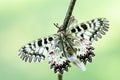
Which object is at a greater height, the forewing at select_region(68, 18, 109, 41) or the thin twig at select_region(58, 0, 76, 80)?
the forewing at select_region(68, 18, 109, 41)

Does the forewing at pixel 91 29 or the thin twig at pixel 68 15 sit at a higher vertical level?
the forewing at pixel 91 29

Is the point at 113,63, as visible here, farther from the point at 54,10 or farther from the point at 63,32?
the point at 63,32

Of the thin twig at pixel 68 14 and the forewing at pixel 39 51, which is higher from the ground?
the forewing at pixel 39 51

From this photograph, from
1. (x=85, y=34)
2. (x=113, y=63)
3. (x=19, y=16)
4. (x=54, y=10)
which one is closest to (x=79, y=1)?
(x=54, y=10)

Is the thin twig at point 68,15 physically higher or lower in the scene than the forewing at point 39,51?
lower
